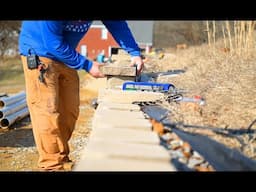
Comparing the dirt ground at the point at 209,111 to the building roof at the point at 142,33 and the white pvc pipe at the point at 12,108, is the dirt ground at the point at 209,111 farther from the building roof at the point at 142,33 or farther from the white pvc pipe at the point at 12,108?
the building roof at the point at 142,33

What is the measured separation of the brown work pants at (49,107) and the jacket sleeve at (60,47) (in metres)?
0.16

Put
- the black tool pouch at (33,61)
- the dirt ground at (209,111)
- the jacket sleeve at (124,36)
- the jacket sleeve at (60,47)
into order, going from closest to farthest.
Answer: the dirt ground at (209,111), the jacket sleeve at (60,47), the black tool pouch at (33,61), the jacket sleeve at (124,36)

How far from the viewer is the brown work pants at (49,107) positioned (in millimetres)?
2938

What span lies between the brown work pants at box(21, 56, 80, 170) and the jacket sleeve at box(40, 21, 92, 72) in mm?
158

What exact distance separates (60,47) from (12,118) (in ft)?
15.9

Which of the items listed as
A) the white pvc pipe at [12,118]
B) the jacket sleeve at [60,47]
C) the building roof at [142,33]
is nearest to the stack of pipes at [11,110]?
the white pvc pipe at [12,118]

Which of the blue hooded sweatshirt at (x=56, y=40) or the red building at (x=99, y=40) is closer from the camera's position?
the blue hooded sweatshirt at (x=56, y=40)

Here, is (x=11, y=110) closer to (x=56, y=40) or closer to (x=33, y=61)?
(x=33, y=61)

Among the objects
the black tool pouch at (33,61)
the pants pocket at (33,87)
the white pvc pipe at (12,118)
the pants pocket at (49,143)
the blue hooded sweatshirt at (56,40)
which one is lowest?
the white pvc pipe at (12,118)

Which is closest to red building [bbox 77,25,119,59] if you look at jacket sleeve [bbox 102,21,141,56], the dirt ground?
the dirt ground

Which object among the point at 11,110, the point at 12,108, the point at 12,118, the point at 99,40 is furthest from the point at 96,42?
the point at 12,118

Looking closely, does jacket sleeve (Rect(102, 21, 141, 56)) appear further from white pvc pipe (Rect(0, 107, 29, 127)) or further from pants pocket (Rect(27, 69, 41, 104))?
white pvc pipe (Rect(0, 107, 29, 127))

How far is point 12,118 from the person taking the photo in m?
7.29
